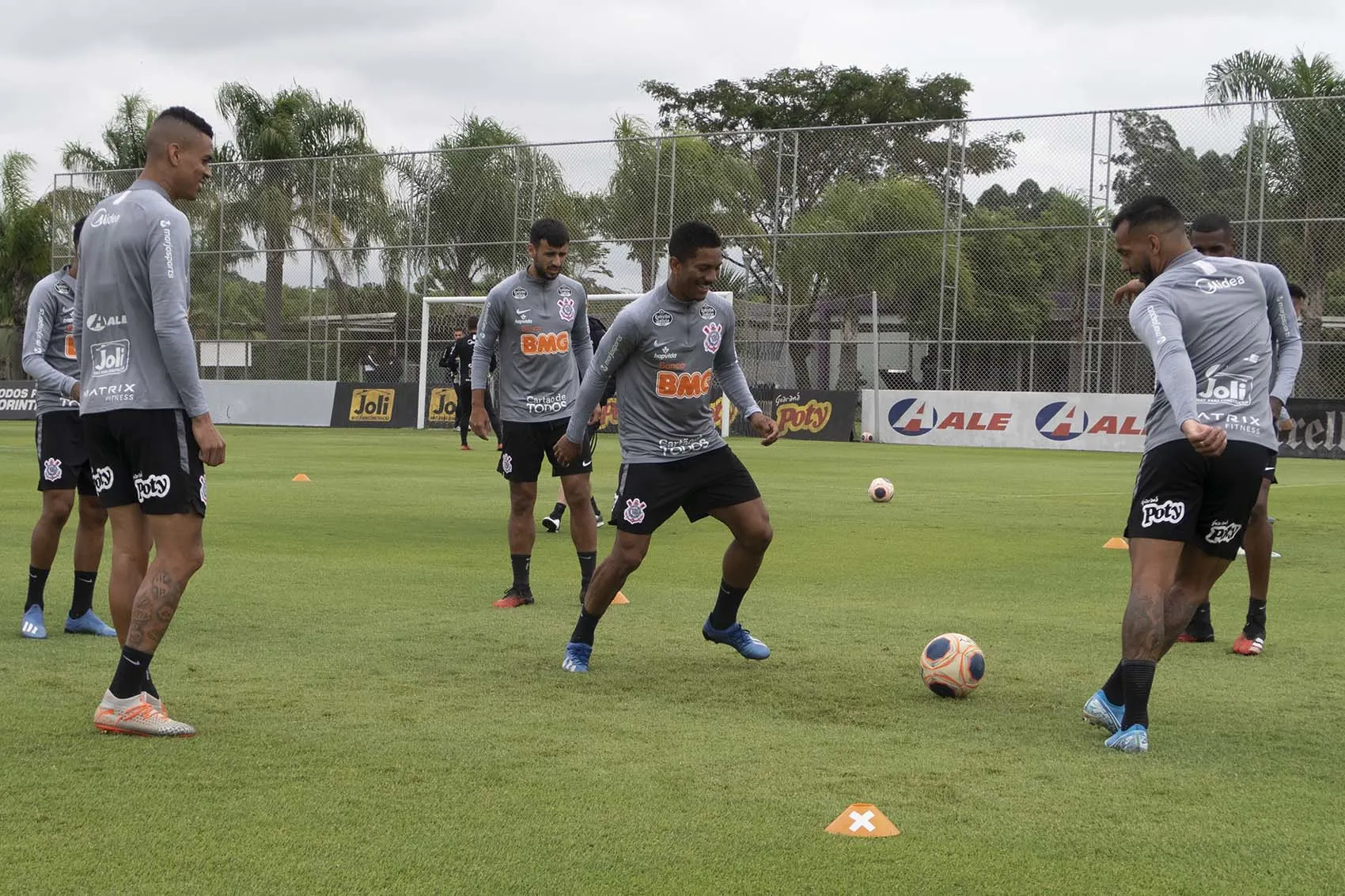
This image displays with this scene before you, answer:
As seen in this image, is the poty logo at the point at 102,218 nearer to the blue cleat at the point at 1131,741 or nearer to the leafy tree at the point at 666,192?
the blue cleat at the point at 1131,741

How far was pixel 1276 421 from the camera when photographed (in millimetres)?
6359

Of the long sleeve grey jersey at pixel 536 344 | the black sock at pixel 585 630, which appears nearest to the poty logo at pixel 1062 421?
the long sleeve grey jersey at pixel 536 344

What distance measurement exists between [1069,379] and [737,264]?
8082 mm

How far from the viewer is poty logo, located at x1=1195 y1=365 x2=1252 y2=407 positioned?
5.47 meters

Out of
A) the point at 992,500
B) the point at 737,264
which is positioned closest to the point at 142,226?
the point at 992,500

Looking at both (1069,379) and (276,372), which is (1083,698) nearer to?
(1069,379)

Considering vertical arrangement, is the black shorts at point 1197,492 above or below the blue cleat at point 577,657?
above

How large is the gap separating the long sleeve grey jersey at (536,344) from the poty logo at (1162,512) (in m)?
4.12

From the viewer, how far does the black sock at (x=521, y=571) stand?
8656mm

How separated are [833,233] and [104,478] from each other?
1132 inches

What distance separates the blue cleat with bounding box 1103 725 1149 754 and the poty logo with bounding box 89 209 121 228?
12.7ft

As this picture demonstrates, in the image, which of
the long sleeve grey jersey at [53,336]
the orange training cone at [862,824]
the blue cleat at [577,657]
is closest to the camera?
the orange training cone at [862,824]

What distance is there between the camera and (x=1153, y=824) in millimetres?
Answer: 4289

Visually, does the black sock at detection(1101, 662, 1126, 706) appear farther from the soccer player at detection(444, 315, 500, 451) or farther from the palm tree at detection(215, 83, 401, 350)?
the palm tree at detection(215, 83, 401, 350)
